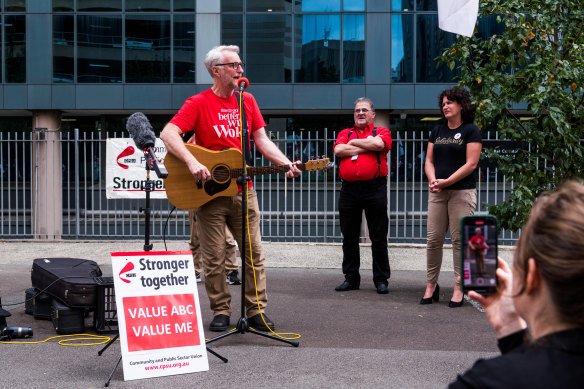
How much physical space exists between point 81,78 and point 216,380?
18.4 metres

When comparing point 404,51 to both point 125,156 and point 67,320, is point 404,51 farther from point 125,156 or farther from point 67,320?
point 67,320

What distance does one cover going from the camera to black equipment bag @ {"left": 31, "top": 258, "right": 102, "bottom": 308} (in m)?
5.62

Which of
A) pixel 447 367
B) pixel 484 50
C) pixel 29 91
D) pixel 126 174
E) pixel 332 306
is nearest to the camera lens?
pixel 447 367

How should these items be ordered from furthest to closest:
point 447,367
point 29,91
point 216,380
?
point 29,91 → point 447,367 → point 216,380

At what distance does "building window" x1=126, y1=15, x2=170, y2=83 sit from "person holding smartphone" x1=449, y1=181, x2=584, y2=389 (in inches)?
805

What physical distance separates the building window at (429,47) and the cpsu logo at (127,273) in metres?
17.3

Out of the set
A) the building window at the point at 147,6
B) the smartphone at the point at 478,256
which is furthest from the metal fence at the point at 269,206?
the smartphone at the point at 478,256

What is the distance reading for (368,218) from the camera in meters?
7.54

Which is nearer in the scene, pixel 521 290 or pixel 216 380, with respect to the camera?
pixel 521 290

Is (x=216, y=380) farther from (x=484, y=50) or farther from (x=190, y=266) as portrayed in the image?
(x=484, y=50)

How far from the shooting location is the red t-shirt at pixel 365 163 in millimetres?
7250

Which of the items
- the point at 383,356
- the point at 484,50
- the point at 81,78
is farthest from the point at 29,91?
the point at 383,356

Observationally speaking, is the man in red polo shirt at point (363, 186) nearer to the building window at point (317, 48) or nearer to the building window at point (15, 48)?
the building window at point (317, 48)

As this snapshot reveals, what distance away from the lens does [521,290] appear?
1.53 m
